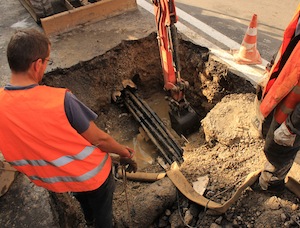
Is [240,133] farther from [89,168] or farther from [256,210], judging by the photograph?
[89,168]

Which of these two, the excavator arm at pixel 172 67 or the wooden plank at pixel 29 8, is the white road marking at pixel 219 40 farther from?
the wooden plank at pixel 29 8

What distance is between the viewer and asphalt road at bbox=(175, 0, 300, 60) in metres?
5.48

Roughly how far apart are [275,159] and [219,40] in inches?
119

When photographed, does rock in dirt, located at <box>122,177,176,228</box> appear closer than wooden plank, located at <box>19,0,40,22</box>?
Yes

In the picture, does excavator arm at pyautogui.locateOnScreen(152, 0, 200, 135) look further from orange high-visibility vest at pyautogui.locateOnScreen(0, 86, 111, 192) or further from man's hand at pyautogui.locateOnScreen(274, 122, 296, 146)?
orange high-visibility vest at pyautogui.locateOnScreen(0, 86, 111, 192)

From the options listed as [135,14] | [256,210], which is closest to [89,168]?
[256,210]

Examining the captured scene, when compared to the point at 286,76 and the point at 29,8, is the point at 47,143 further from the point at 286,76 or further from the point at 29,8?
the point at 29,8

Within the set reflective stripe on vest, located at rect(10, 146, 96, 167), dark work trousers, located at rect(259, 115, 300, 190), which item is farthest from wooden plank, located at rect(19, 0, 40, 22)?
dark work trousers, located at rect(259, 115, 300, 190)

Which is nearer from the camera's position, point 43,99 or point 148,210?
point 43,99

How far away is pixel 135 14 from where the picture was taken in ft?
19.5

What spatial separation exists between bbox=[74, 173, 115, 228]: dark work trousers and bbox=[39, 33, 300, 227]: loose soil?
18.1 inches

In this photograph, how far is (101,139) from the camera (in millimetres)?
2264

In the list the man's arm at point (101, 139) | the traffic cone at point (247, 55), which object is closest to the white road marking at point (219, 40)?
the traffic cone at point (247, 55)

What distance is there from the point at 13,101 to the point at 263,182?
2452mm
